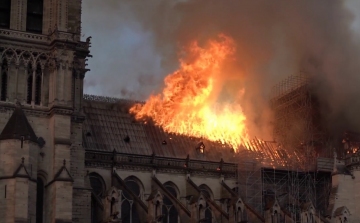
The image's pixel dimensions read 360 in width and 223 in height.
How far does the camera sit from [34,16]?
58.3 meters

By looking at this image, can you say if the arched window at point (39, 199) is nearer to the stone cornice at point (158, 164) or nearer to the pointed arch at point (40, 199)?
the pointed arch at point (40, 199)

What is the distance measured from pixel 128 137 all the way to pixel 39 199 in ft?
50.9

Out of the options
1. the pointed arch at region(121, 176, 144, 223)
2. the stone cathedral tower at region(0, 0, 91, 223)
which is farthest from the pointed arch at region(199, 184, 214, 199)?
the stone cathedral tower at region(0, 0, 91, 223)

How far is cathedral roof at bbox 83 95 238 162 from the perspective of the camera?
66875 millimetres

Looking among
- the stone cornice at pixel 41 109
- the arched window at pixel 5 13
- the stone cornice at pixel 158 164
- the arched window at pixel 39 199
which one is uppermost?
the arched window at pixel 5 13

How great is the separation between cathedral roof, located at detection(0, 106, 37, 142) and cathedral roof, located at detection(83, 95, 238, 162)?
1143cm

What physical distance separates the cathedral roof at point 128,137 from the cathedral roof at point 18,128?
11.4m

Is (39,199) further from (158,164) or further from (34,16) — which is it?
(158,164)

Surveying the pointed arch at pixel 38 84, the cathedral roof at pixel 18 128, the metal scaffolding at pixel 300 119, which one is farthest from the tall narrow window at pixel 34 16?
the metal scaffolding at pixel 300 119

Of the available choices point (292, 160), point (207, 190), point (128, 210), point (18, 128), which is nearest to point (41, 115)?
point (18, 128)

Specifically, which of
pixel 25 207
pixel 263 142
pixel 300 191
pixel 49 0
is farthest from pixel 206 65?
pixel 25 207

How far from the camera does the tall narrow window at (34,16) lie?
57.9 m

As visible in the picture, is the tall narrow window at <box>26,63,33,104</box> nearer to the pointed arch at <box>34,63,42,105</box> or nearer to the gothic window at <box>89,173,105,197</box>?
the pointed arch at <box>34,63,42,105</box>

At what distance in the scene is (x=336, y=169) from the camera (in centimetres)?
6912
